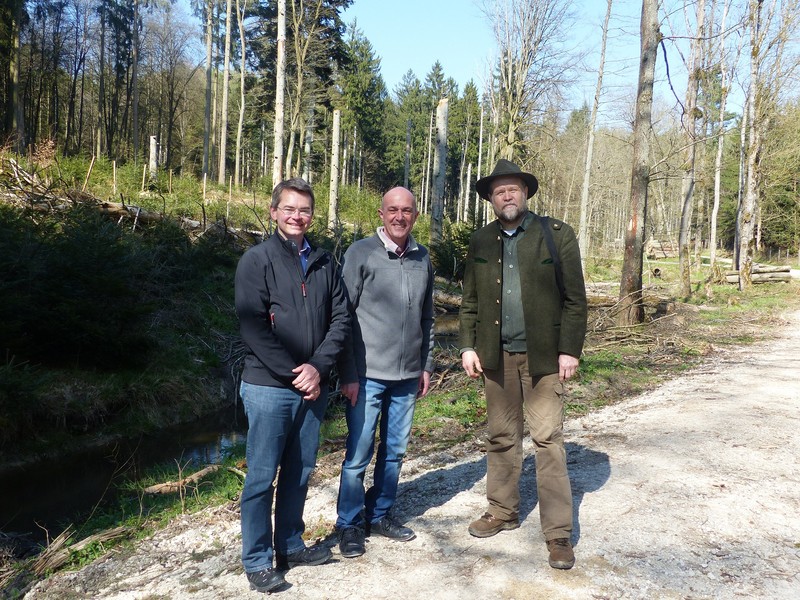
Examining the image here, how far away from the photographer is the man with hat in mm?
3428

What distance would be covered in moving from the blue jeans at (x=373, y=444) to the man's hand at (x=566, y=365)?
37.5 inches

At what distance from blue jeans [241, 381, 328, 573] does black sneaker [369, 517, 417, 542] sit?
0.58 metres

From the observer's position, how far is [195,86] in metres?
45.5

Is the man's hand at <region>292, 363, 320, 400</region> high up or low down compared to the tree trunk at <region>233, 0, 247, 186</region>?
down

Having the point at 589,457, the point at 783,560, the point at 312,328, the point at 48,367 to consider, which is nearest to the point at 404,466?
the point at 589,457

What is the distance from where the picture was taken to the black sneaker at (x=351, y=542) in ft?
11.4

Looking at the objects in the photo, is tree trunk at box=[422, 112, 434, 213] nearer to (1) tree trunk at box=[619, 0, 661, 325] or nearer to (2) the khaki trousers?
(1) tree trunk at box=[619, 0, 661, 325]

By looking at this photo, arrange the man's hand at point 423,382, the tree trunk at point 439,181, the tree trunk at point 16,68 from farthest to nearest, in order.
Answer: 1. the tree trunk at point 16,68
2. the tree trunk at point 439,181
3. the man's hand at point 423,382

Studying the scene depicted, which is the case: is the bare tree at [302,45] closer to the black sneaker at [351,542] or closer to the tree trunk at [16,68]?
the tree trunk at [16,68]

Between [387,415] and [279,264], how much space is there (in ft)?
4.28

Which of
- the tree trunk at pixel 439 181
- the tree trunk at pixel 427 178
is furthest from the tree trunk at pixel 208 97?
the tree trunk at pixel 427 178

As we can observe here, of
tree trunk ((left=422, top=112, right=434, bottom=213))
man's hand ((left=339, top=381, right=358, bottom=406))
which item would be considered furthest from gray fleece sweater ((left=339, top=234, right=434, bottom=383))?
tree trunk ((left=422, top=112, right=434, bottom=213))

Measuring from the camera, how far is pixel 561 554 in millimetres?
3240

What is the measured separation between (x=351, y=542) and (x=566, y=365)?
1747 mm
